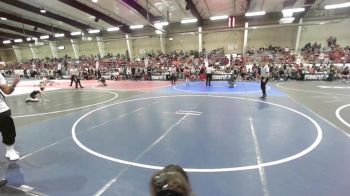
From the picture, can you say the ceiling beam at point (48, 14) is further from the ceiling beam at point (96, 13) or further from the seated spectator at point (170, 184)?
the seated spectator at point (170, 184)

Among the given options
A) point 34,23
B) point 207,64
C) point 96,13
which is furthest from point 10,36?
point 207,64

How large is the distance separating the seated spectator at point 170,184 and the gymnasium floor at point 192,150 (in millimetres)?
2973

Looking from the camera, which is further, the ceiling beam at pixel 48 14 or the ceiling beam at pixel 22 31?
the ceiling beam at pixel 22 31

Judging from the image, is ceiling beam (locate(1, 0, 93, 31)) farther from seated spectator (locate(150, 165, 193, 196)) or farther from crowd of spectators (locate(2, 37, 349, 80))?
seated spectator (locate(150, 165, 193, 196))

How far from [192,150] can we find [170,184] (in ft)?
15.2

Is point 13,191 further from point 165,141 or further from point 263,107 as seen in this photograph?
point 263,107

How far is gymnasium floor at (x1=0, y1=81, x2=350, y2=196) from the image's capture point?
13.4 ft

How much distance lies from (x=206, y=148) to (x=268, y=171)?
157 centimetres

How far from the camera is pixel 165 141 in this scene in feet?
20.3

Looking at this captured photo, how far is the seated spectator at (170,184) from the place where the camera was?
993 mm

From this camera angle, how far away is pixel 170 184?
3.34ft

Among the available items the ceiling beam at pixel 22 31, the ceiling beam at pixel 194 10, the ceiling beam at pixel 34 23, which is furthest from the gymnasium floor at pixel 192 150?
the ceiling beam at pixel 22 31

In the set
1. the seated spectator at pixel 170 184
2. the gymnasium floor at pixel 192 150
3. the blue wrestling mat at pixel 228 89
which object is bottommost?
the blue wrestling mat at pixel 228 89

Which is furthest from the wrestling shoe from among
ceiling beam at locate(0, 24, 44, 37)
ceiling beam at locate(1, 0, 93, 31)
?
ceiling beam at locate(0, 24, 44, 37)
